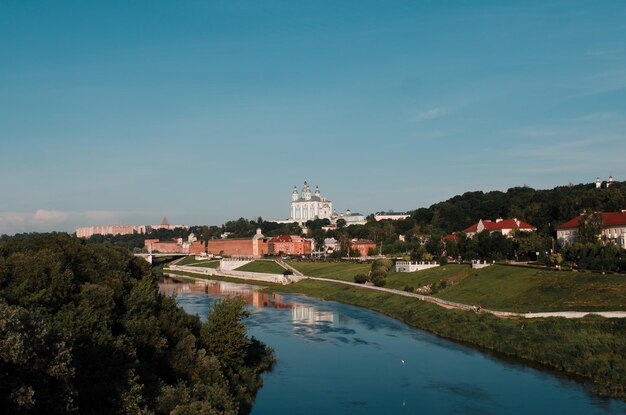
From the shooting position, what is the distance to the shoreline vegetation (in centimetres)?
3142

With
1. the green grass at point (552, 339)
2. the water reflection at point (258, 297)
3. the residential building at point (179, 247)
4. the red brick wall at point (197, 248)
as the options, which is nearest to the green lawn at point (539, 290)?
the green grass at point (552, 339)

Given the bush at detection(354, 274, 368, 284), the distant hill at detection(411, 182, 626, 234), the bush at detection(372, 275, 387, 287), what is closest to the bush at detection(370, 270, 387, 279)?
the bush at detection(372, 275, 387, 287)

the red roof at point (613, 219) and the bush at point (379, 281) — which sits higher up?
the red roof at point (613, 219)

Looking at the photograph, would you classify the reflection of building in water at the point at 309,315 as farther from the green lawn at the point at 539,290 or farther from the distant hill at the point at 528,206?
the distant hill at the point at 528,206

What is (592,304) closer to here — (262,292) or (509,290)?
(509,290)

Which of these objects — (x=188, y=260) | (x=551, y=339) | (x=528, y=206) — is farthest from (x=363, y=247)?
(x=551, y=339)

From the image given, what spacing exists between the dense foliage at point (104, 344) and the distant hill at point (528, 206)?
58764mm

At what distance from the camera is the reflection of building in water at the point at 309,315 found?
54341 millimetres

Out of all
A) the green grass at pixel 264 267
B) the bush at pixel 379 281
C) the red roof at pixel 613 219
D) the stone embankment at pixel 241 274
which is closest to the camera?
the bush at pixel 379 281

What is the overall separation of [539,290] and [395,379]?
18660 mm

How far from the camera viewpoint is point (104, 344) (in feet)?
72.9

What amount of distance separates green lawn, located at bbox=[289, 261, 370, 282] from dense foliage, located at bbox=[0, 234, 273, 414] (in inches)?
1779

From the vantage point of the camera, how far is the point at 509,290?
50.7 meters

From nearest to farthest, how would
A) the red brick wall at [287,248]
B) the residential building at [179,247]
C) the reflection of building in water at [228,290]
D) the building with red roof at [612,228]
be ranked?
the reflection of building in water at [228,290], the building with red roof at [612,228], the red brick wall at [287,248], the residential building at [179,247]
